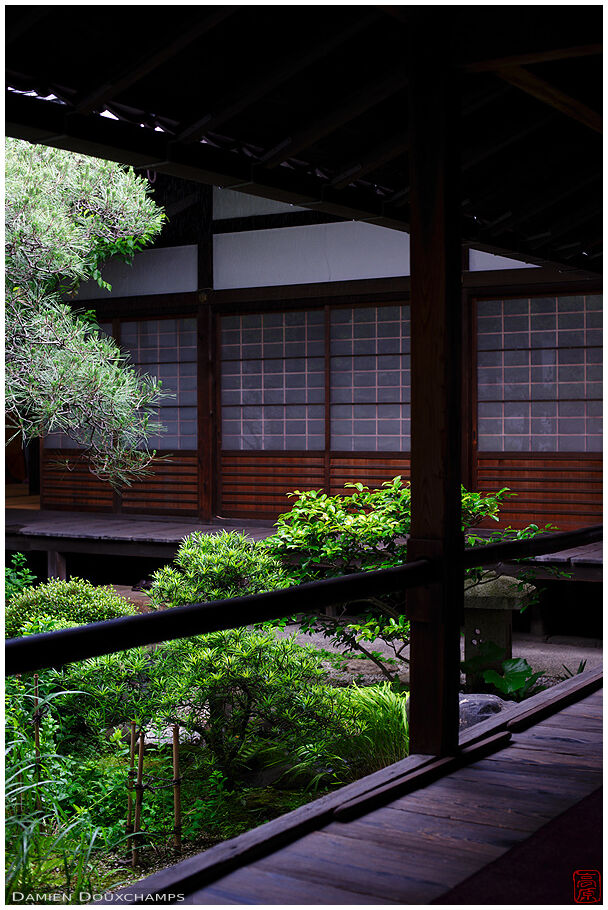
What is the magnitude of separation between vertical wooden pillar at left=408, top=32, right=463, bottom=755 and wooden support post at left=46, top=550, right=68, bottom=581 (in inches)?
278

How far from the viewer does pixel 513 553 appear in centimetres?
353

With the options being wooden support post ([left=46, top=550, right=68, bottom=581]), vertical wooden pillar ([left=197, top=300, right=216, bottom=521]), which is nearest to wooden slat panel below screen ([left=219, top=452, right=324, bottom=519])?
vertical wooden pillar ([left=197, top=300, right=216, bottom=521])

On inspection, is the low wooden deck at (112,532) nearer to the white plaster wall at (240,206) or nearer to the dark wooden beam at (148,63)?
the white plaster wall at (240,206)

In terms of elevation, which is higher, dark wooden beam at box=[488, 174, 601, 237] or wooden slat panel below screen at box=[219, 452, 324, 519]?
dark wooden beam at box=[488, 174, 601, 237]

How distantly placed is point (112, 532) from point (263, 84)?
21.3 ft

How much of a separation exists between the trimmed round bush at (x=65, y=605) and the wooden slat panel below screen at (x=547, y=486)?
390 cm

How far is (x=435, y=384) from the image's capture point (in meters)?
3.04

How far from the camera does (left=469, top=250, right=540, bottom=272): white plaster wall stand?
336 inches

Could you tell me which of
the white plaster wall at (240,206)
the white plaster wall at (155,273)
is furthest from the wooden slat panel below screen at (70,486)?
the white plaster wall at (240,206)

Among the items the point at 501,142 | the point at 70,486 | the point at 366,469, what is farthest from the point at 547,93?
the point at 70,486

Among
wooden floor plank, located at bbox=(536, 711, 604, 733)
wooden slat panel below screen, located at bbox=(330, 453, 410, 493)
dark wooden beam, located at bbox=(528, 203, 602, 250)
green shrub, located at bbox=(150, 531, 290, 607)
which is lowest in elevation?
wooden floor plank, located at bbox=(536, 711, 604, 733)

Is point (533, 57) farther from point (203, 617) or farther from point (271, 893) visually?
point (271, 893)

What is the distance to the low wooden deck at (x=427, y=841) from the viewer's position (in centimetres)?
215

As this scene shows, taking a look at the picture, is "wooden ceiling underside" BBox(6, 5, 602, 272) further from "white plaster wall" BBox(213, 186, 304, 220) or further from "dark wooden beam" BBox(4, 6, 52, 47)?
"white plaster wall" BBox(213, 186, 304, 220)
